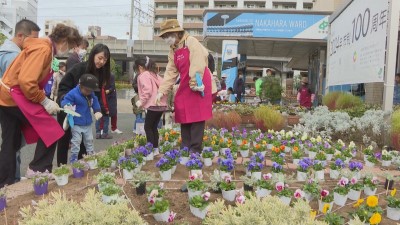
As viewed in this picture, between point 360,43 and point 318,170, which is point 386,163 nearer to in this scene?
point 318,170

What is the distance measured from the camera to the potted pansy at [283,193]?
9.41 feet

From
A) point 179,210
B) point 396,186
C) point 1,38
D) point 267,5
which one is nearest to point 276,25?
point 396,186

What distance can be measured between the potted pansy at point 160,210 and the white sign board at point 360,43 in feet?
16.3

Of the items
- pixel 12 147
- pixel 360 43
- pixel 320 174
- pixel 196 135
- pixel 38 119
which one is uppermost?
pixel 360 43

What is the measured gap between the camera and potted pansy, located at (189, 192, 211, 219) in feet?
8.46

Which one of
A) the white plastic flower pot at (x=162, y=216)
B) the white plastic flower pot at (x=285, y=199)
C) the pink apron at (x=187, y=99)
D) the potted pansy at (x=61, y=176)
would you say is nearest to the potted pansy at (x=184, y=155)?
the pink apron at (x=187, y=99)

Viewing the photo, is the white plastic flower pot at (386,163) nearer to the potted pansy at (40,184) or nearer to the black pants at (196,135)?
the black pants at (196,135)

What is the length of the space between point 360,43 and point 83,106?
5.73 meters

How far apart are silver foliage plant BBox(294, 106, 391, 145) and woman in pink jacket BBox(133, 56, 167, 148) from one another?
2.79m

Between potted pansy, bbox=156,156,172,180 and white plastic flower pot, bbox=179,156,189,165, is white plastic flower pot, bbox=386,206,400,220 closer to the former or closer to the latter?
potted pansy, bbox=156,156,172,180

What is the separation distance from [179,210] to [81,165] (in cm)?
149

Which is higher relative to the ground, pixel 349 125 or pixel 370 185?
pixel 349 125

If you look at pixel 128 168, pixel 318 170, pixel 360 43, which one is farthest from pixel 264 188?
pixel 360 43

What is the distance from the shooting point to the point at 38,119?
11.9 feet
